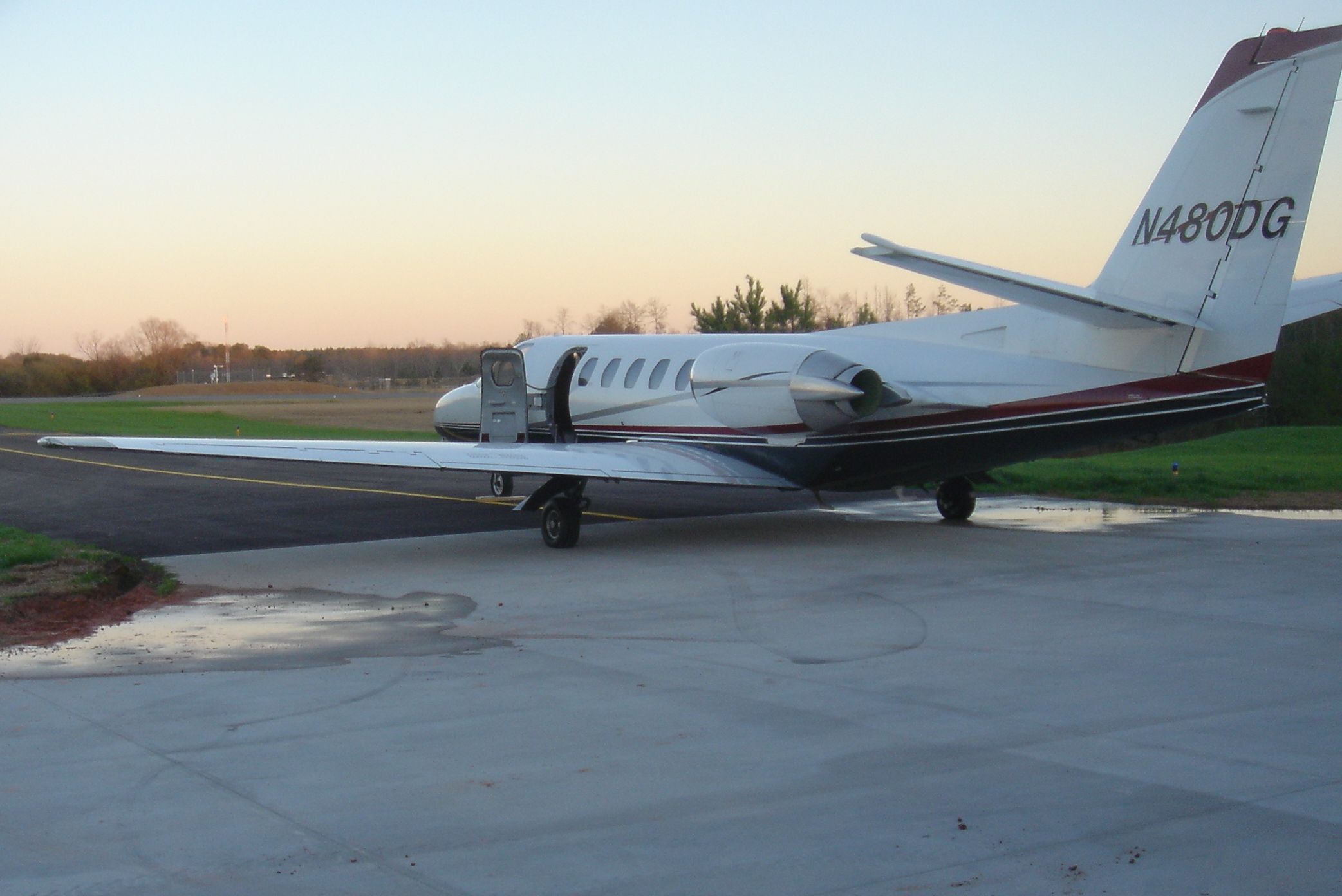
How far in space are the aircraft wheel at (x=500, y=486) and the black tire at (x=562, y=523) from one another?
5711 mm

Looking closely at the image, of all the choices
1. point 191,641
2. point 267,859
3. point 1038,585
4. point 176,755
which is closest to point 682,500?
point 1038,585

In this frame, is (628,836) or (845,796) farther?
(845,796)

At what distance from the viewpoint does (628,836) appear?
18.8 feet

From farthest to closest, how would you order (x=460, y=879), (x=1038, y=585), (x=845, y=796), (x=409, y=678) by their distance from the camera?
(x=1038, y=585), (x=409, y=678), (x=845, y=796), (x=460, y=879)

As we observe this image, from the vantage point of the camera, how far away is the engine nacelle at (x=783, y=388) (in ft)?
50.6

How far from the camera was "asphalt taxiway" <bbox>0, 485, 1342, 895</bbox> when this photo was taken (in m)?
5.40

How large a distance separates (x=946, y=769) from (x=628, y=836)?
1907 millimetres

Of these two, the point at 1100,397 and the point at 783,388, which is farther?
the point at 783,388

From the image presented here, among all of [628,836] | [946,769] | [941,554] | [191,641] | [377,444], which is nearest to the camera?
[628,836]

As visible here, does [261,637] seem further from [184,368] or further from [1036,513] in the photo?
[184,368]

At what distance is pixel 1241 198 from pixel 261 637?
11104 mm

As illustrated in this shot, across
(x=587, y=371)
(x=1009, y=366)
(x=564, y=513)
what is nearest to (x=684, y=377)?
(x=587, y=371)

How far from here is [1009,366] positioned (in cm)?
1538

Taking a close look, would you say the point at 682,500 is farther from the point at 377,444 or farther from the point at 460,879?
the point at 460,879
